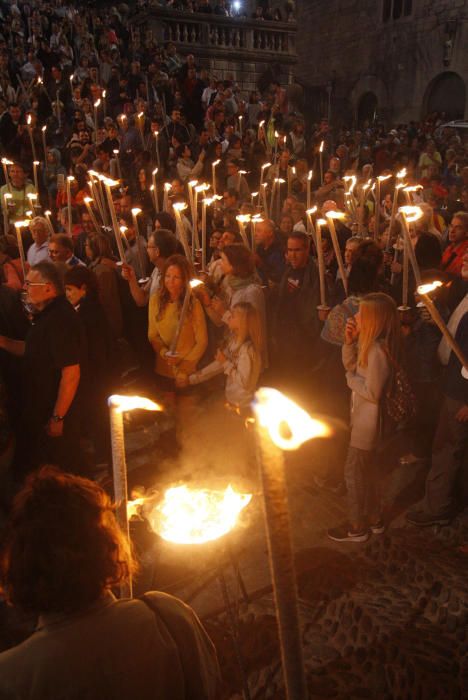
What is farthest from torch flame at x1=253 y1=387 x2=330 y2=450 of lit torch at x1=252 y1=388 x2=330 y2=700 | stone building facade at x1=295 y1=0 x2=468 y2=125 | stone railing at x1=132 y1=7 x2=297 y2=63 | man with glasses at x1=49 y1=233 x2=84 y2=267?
stone building facade at x1=295 y1=0 x2=468 y2=125

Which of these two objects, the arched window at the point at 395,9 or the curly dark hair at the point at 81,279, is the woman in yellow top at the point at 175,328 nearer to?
the curly dark hair at the point at 81,279

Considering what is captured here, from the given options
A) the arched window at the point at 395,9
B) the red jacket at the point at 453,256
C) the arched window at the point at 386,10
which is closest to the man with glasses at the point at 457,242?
the red jacket at the point at 453,256

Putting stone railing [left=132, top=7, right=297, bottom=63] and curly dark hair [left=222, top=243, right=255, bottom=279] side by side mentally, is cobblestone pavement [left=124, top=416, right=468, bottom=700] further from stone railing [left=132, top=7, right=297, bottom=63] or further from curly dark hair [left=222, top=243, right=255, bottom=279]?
stone railing [left=132, top=7, right=297, bottom=63]

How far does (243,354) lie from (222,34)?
1991cm

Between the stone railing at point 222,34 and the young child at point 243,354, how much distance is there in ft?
59.6

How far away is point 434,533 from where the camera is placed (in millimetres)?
3934

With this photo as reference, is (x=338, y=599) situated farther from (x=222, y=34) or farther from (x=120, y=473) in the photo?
(x=222, y=34)

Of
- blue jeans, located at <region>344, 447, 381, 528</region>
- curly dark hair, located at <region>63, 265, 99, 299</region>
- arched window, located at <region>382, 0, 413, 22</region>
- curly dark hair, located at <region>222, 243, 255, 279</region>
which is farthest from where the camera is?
arched window, located at <region>382, 0, 413, 22</region>

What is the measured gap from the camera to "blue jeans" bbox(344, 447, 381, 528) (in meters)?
3.76

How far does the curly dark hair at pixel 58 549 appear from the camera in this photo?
4.86ft

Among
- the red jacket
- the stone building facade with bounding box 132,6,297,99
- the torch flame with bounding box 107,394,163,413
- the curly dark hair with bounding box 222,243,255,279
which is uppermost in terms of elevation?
the stone building facade with bounding box 132,6,297,99

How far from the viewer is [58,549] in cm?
150

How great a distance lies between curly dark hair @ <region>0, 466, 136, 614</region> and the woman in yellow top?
3030mm

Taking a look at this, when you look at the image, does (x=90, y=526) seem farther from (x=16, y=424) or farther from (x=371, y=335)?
(x=16, y=424)
